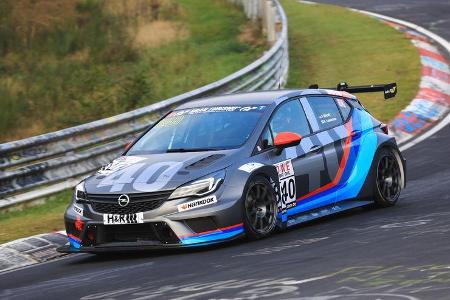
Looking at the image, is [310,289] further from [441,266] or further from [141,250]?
[141,250]

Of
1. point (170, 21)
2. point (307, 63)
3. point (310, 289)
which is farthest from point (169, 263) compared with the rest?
point (170, 21)

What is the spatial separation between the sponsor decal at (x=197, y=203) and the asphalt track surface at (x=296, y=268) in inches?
16.6

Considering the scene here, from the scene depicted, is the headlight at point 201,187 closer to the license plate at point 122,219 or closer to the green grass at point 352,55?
the license plate at point 122,219

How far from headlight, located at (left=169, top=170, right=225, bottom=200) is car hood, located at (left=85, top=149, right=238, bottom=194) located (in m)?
0.05

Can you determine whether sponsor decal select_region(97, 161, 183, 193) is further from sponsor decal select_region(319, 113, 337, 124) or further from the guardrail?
the guardrail

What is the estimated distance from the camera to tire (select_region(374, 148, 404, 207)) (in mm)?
11711

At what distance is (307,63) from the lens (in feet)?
80.0

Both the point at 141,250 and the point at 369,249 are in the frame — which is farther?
the point at 141,250

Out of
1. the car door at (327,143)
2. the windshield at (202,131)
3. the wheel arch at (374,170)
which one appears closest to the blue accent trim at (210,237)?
the windshield at (202,131)

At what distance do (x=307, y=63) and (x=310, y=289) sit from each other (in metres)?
17.8

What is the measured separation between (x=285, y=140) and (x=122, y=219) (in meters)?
1.83

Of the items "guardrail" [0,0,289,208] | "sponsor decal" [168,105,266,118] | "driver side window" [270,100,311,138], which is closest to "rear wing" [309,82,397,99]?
"guardrail" [0,0,289,208]

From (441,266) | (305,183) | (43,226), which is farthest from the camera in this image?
(43,226)

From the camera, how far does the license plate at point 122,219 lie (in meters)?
9.30
